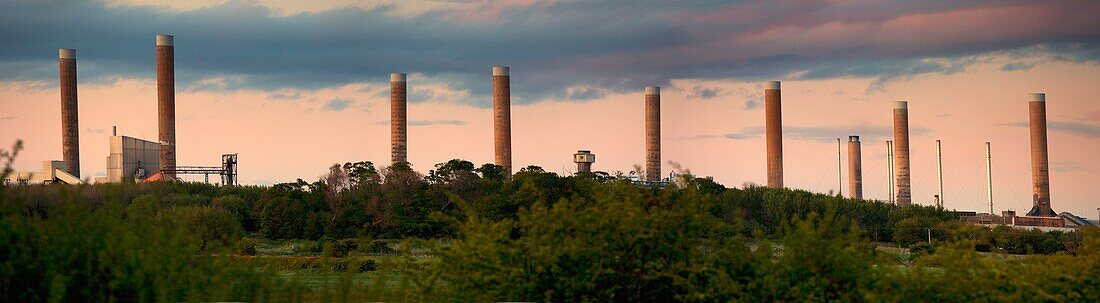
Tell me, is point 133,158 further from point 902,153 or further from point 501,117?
point 902,153

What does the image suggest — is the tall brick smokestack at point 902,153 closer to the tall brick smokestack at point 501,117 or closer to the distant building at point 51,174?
the tall brick smokestack at point 501,117

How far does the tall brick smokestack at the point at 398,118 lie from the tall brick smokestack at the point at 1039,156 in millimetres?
32907

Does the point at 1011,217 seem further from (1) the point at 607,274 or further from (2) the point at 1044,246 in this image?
(1) the point at 607,274

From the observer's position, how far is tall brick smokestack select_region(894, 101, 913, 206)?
6356 centimetres

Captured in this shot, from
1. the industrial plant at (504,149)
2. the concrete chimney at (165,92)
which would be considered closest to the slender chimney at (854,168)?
the industrial plant at (504,149)

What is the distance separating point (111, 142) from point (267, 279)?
44827 millimetres

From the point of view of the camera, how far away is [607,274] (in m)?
11.2

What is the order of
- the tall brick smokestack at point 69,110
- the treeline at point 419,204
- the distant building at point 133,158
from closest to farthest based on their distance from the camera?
the treeline at point 419,204
the distant building at point 133,158
the tall brick smokestack at point 69,110

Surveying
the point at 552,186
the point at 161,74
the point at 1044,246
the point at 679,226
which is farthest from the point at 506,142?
the point at 679,226

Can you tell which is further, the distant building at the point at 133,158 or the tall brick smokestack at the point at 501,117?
the tall brick smokestack at the point at 501,117

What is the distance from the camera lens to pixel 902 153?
212 ft

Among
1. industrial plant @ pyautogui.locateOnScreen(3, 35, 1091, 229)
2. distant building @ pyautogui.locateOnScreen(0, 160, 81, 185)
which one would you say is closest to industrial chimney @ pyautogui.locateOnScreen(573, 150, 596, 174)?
industrial plant @ pyautogui.locateOnScreen(3, 35, 1091, 229)

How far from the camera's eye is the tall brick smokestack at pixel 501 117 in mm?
59344

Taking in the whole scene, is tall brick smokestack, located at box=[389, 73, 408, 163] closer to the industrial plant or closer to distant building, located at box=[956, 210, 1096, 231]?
the industrial plant
